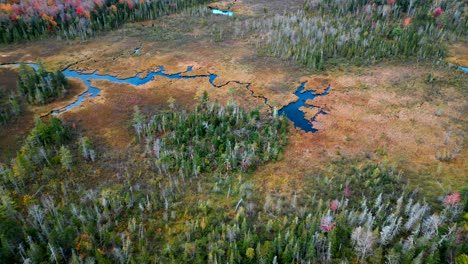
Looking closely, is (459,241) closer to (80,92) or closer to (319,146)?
(319,146)

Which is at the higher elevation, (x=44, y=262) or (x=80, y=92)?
(x=80, y=92)

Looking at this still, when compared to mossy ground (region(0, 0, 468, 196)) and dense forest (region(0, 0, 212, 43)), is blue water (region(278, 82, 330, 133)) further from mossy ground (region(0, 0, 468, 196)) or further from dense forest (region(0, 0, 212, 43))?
dense forest (region(0, 0, 212, 43))

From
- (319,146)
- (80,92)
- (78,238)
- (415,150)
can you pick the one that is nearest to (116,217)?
(78,238)

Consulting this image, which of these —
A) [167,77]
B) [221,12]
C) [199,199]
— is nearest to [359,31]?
[221,12]

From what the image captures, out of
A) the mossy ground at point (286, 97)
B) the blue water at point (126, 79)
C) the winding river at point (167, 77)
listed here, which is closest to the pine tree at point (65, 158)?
the mossy ground at point (286, 97)

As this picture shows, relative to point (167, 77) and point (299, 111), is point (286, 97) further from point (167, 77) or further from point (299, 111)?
point (167, 77)

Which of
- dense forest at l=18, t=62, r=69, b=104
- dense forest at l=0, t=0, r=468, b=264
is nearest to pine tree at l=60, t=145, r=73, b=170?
dense forest at l=0, t=0, r=468, b=264
